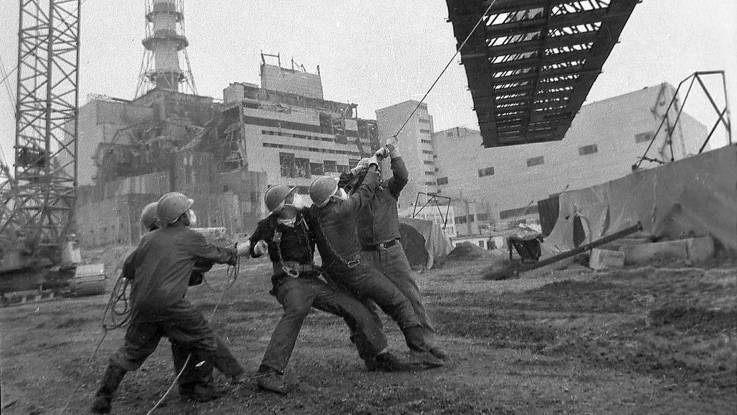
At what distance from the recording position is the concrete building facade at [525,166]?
139 feet

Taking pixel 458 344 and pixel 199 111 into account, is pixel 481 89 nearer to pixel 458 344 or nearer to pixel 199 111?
pixel 458 344

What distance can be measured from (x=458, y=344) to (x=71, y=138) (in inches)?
1035

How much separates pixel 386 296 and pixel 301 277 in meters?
0.71

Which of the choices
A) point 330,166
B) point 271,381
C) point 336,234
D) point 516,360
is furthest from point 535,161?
point 271,381

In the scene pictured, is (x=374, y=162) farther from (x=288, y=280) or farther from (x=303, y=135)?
(x=303, y=135)

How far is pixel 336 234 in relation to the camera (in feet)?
14.2

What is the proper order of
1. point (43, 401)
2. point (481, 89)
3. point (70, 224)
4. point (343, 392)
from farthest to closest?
1. point (70, 224)
2. point (481, 89)
3. point (43, 401)
4. point (343, 392)

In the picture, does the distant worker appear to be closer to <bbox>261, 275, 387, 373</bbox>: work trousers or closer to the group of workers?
the group of workers

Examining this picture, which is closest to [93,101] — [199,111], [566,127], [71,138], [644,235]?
[71,138]

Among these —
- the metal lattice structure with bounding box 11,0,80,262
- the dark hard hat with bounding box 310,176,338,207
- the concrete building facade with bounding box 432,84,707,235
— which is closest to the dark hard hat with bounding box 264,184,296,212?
the dark hard hat with bounding box 310,176,338,207

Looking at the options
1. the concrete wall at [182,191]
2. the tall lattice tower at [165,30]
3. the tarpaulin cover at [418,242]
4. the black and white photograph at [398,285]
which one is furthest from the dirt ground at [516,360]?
the tarpaulin cover at [418,242]

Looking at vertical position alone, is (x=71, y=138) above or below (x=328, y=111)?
above

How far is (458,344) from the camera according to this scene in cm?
521

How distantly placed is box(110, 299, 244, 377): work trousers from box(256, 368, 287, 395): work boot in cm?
43
